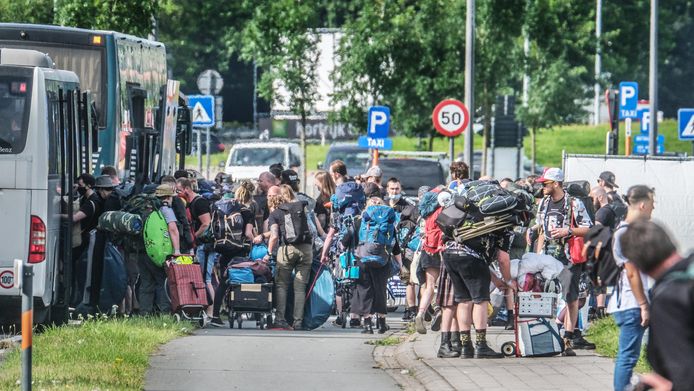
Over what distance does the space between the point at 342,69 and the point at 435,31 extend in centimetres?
266

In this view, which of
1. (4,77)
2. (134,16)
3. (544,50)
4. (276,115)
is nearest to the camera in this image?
(4,77)

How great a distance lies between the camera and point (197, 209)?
17.8 m

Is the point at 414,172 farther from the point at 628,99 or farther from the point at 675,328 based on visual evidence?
the point at 675,328

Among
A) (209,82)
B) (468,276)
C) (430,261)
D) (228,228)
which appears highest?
(209,82)

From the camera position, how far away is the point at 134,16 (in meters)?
27.0

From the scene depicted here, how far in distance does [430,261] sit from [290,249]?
1523mm

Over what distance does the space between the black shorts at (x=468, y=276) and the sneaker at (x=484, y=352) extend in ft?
1.29

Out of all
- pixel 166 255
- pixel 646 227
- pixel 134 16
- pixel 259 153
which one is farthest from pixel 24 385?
pixel 259 153

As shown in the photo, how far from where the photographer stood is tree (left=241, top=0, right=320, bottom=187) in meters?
39.8

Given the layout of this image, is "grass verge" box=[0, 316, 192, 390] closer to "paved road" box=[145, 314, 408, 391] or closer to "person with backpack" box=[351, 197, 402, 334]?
"paved road" box=[145, 314, 408, 391]

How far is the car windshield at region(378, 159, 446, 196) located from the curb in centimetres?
1444

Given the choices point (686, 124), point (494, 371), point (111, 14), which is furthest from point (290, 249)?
point (686, 124)

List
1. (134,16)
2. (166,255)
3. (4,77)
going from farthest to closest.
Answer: (134,16), (166,255), (4,77)

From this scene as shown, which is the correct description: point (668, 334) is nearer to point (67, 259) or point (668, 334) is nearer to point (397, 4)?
point (67, 259)
